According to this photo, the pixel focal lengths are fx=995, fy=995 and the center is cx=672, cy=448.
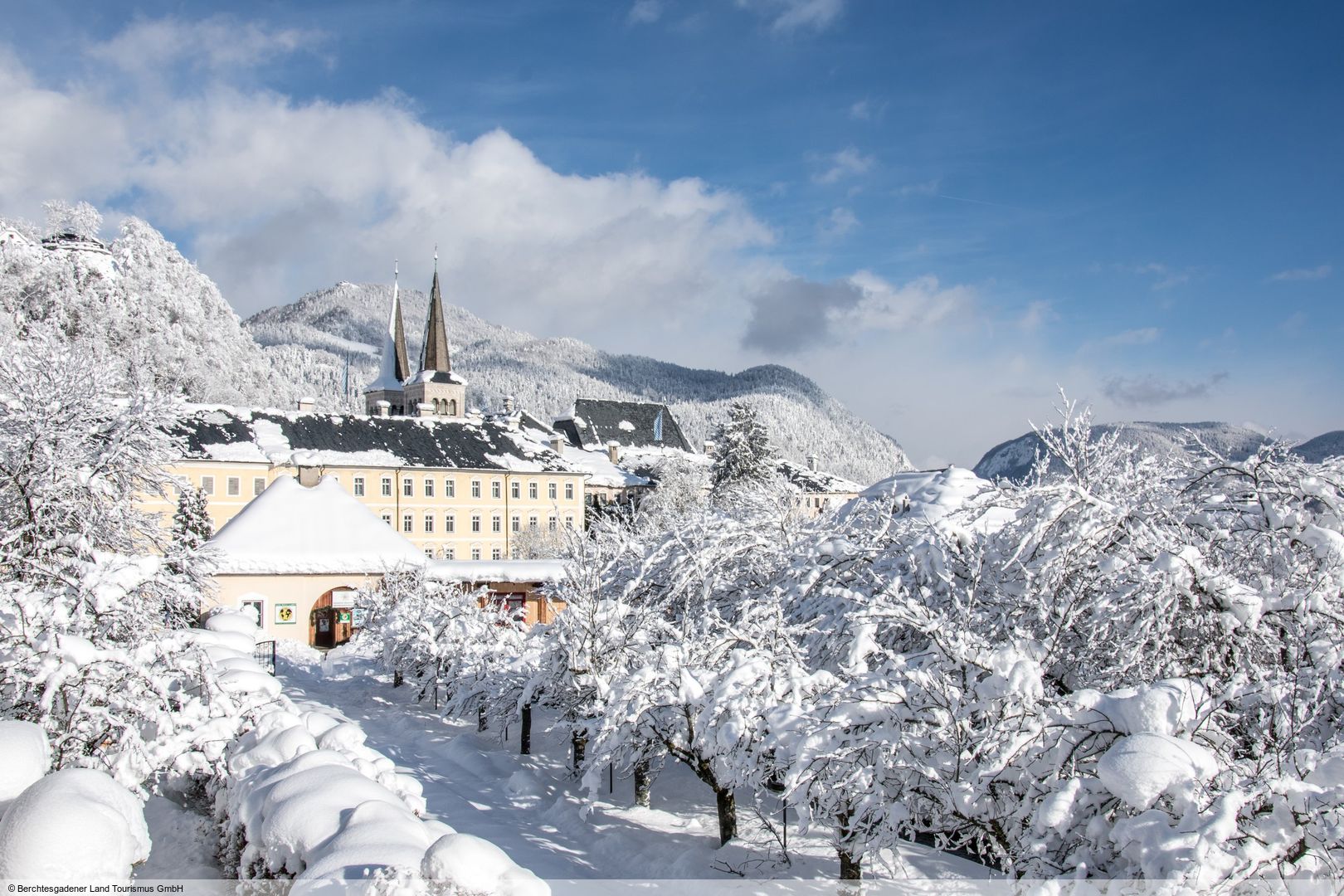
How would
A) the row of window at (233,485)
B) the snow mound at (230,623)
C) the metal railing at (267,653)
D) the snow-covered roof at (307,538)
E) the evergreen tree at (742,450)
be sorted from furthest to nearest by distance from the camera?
the evergreen tree at (742,450), the row of window at (233,485), the snow-covered roof at (307,538), the metal railing at (267,653), the snow mound at (230,623)

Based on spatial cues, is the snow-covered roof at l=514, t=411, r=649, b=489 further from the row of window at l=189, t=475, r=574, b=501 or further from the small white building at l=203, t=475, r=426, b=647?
the small white building at l=203, t=475, r=426, b=647

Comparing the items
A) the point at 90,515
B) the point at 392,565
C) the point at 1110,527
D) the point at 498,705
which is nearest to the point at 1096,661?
the point at 1110,527

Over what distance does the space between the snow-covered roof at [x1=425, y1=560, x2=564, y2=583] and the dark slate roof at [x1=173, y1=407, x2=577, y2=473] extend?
19269mm

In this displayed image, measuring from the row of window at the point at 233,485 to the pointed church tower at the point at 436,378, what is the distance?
30625 millimetres

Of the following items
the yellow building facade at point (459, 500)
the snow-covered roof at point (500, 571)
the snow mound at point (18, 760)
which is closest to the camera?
the snow mound at point (18, 760)

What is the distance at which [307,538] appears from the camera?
35.6 metres

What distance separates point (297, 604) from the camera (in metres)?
34.7

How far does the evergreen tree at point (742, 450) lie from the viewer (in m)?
58.8

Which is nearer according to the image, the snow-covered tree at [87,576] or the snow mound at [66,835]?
the snow mound at [66,835]

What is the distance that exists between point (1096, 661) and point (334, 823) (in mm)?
7369

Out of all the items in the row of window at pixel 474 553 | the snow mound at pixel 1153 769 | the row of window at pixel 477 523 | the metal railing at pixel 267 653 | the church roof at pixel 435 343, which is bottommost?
the metal railing at pixel 267 653

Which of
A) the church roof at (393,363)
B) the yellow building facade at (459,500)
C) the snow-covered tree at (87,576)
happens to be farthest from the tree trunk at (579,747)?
the church roof at (393,363)

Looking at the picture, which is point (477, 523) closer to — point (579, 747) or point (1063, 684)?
point (579, 747)

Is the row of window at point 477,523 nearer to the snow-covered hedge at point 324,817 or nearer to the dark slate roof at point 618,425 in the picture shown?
the dark slate roof at point 618,425
